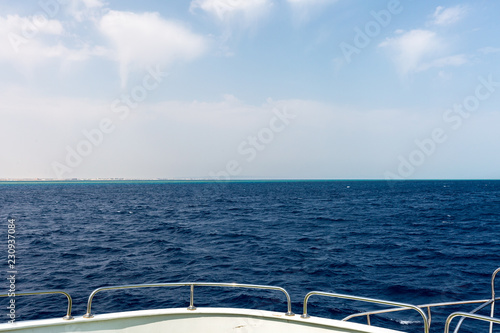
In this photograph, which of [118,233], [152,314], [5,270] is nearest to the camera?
[152,314]

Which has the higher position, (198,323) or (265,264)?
(198,323)

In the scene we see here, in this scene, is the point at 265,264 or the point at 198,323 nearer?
the point at 198,323

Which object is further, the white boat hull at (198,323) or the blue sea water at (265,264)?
the blue sea water at (265,264)

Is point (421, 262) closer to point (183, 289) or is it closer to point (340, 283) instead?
point (340, 283)

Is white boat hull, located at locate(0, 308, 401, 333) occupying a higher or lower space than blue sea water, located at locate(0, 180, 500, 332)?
higher

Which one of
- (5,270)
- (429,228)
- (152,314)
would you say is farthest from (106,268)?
(429,228)

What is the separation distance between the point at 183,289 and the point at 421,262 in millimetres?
13034

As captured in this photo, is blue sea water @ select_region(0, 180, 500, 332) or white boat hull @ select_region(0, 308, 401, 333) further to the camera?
blue sea water @ select_region(0, 180, 500, 332)

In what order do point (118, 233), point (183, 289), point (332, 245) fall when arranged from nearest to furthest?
point (183, 289), point (332, 245), point (118, 233)

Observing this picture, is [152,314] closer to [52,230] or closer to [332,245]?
[332,245]

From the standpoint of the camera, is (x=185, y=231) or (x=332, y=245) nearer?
(x=332, y=245)

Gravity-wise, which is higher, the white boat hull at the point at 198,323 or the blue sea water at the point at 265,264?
the white boat hull at the point at 198,323

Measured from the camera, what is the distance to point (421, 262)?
59.6ft

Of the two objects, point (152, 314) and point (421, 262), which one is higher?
point (152, 314)
